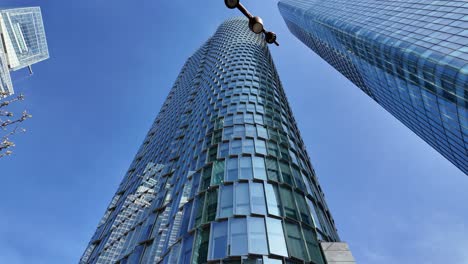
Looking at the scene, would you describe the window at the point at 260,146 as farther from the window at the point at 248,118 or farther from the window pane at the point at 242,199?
the window pane at the point at 242,199

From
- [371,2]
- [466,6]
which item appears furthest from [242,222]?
[371,2]

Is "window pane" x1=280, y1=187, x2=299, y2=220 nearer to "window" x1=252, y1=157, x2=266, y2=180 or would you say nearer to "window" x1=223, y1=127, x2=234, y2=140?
"window" x1=252, y1=157, x2=266, y2=180

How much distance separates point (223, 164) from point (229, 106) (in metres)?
14.8

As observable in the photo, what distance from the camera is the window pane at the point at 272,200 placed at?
2186 cm

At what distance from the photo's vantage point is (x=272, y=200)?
22984 millimetres

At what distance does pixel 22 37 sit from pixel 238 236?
155565mm

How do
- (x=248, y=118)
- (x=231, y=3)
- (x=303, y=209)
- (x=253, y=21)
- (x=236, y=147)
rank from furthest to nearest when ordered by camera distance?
1. (x=248, y=118)
2. (x=236, y=147)
3. (x=303, y=209)
4. (x=253, y=21)
5. (x=231, y=3)

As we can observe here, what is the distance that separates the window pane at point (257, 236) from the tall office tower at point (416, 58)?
40729 mm

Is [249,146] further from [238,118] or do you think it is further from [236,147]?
[238,118]

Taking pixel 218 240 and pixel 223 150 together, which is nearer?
pixel 218 240

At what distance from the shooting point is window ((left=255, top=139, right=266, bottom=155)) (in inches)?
1162

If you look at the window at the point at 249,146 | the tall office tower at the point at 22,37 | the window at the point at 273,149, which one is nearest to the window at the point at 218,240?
the window at the point at 249,146

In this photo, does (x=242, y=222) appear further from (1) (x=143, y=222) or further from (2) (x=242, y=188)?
(1) (x=143, y=222)

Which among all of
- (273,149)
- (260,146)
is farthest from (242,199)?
(273,149)
